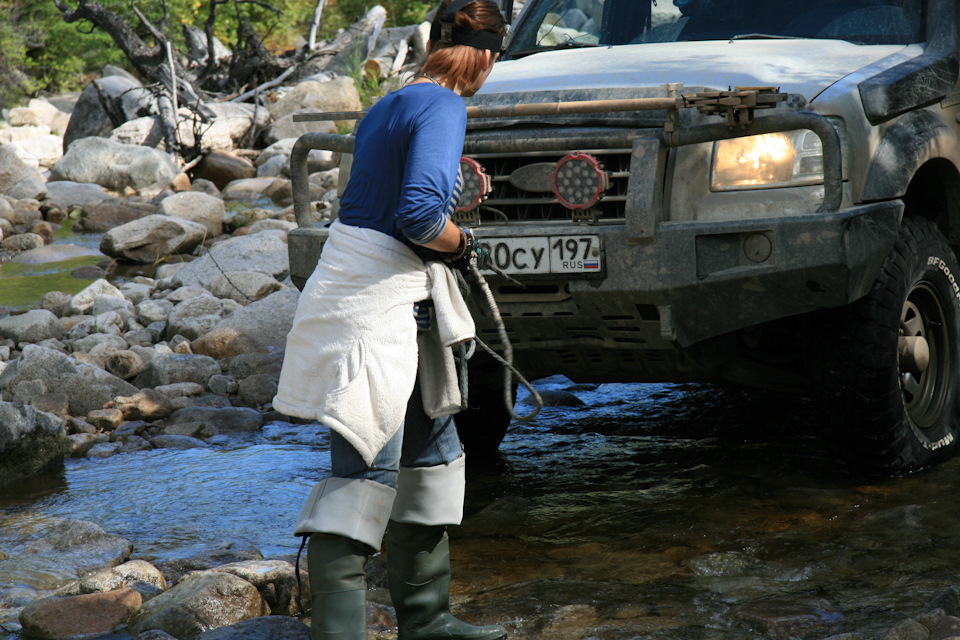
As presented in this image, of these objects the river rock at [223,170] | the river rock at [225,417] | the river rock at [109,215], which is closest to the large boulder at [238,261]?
the river rock at [225,417]

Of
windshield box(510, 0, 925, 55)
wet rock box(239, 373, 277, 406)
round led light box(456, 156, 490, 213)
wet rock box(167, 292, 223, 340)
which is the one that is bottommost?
wet rock box(239, 373, 277, 406)

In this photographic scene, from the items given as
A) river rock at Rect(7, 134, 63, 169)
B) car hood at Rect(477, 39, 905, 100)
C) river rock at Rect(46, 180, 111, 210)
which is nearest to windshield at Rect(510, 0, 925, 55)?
car hood at Rect(477, 39, 905, 100)

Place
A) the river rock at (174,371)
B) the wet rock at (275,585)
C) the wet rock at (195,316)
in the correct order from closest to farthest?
the wet rock at (275,585), the river rock at (174,371), the wet rock at (195,316)

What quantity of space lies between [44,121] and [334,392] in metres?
26.8

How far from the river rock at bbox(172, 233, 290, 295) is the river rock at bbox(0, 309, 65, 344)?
1630 mm

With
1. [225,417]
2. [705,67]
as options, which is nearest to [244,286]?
[225,417]

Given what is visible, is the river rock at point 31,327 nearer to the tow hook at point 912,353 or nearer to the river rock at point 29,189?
the tow hook at point 912,353

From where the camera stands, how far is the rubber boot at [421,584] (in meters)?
3.06

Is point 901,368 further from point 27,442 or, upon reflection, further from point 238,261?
point 238,261

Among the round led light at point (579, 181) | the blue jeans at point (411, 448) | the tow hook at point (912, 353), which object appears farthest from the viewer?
the tow hook at point (912, 353)

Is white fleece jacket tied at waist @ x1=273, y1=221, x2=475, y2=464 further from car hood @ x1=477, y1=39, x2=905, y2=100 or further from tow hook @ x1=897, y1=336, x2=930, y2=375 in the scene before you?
tow hook @ x1=897, y1=336, x2=930, y2=375

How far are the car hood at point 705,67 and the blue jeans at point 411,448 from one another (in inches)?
68.0

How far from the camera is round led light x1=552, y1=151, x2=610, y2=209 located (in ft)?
13.0

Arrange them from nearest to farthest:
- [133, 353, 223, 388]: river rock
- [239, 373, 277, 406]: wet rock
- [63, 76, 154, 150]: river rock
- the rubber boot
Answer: the rubber boot, [239, 373, 277, 406]: wet rock, [133, 353, 223, 388]: river rock, [63, 76, 154, 150]: river rock
